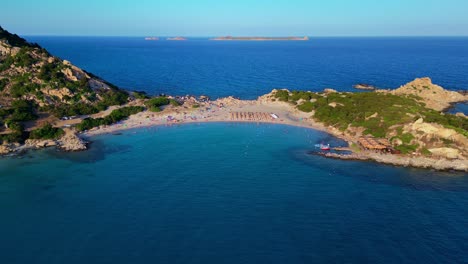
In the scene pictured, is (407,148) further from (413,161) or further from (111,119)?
(111,119)

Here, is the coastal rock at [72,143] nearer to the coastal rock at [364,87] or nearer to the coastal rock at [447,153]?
the coastal rock at [447,153]

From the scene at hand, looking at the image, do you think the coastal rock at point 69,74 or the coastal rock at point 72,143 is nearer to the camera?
the coastal rock at point 72,143

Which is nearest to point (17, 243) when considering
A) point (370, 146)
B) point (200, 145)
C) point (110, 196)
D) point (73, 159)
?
point (110, 196)

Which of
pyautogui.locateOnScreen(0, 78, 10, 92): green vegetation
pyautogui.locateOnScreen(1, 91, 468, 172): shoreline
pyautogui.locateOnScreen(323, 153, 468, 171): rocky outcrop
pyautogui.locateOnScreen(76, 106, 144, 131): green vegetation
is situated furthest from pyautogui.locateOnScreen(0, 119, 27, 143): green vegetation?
pyautogui.locateOnScreen(323, 153, 468, 171): rocky outcrop

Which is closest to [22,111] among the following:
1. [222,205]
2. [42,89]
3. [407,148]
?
[42,89]

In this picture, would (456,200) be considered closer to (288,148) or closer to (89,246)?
(288,148)

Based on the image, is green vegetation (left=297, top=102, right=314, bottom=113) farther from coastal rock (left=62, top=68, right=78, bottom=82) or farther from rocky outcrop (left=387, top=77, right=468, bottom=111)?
coastal rock (left=62, top=68, right=78, bottom=82)

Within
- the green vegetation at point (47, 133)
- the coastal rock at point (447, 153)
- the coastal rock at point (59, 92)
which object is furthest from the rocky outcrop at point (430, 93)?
the coastal rock at point (59, 92)
